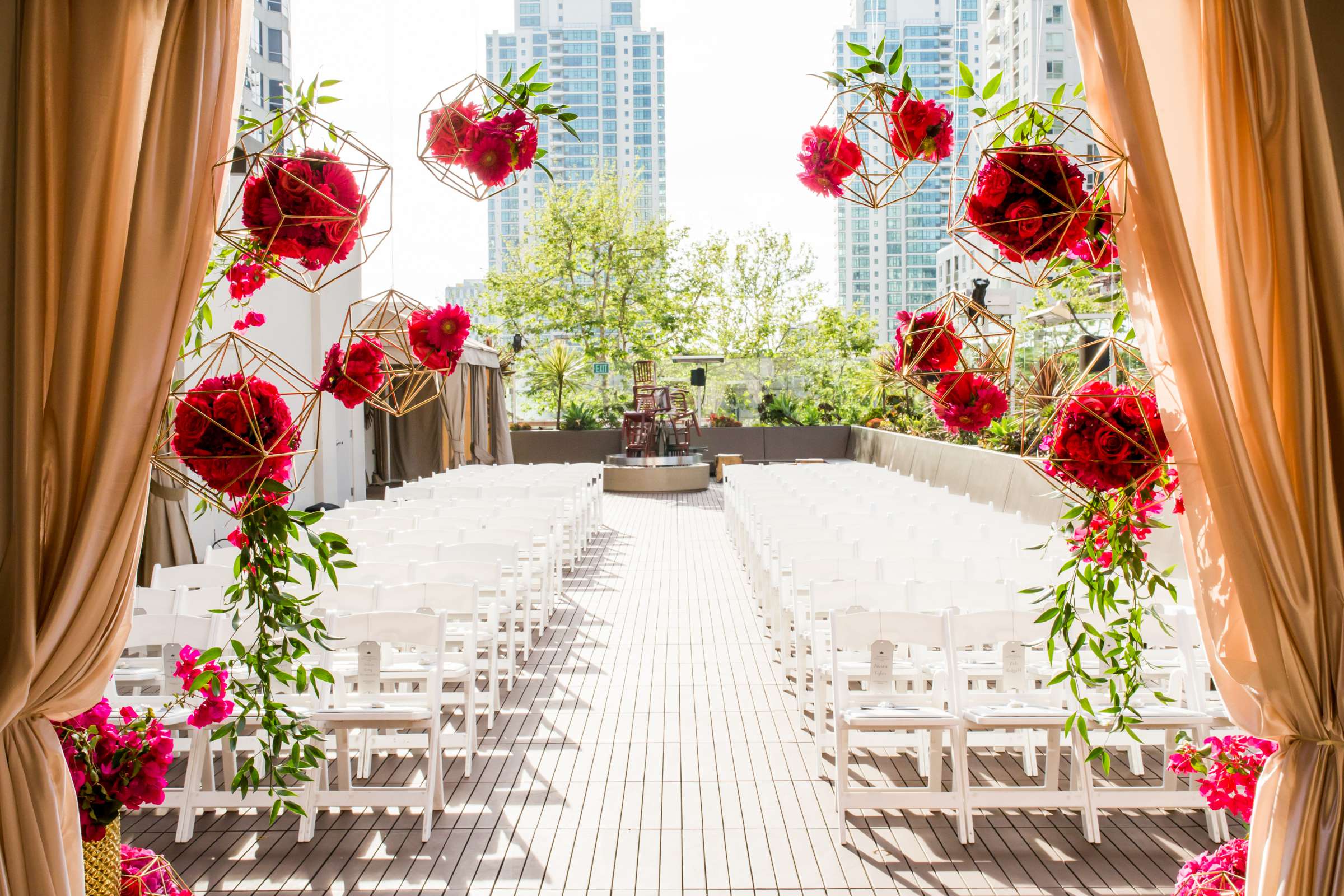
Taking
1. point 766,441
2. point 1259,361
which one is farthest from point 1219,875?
point 766,441

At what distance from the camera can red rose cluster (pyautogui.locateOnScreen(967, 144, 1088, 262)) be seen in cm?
212

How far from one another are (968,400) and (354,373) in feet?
4.85

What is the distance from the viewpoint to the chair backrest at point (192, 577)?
17.0 ft

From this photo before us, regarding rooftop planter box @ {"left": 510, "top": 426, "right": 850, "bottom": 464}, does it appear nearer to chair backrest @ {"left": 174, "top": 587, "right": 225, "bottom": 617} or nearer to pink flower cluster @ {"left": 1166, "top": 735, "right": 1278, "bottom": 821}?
chair backrest @ {"left": 174, "top": 587, "right": 225, "bottom": 617}

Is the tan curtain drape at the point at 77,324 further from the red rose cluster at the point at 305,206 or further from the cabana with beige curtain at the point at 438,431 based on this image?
the cabana with beige curtain at the point at 438,431

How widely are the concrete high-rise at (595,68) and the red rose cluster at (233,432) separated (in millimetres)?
Result: 63083

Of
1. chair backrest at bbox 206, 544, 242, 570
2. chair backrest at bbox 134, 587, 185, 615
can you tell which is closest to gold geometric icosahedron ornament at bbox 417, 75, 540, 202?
chair backrest at bbox 134, 587, 185, 615

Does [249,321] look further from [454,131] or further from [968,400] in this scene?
[968,400]

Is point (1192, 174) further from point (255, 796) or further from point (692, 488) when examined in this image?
point (692, 488)

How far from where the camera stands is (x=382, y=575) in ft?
17.8

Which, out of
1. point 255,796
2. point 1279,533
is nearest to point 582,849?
point 255,796

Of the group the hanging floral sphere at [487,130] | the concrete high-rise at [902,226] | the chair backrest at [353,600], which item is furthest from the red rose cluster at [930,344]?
the concrete high-rise at [902,226]

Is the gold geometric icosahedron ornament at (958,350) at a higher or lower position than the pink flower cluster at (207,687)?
higher

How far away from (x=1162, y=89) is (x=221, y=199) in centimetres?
224
